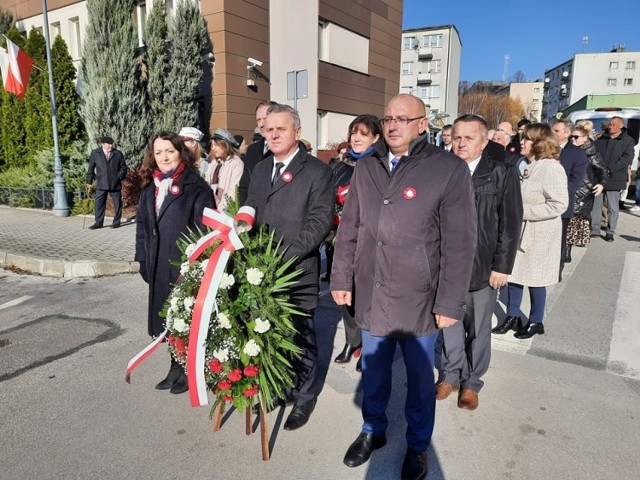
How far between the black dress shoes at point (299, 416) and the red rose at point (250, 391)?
1.84 feet

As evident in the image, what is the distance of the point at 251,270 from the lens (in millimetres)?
2434

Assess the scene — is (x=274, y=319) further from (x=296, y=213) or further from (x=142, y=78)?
(x=142, y=78)

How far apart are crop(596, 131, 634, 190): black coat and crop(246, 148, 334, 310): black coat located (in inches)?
306

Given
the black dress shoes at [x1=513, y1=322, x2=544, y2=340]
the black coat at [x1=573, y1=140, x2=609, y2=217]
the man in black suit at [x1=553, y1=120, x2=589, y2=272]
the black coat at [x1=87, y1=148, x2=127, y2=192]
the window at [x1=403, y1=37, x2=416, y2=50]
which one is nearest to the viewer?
the black dress shoes at [x1=513, y1=322, x2=544, y2=340]

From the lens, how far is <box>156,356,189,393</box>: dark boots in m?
3.44

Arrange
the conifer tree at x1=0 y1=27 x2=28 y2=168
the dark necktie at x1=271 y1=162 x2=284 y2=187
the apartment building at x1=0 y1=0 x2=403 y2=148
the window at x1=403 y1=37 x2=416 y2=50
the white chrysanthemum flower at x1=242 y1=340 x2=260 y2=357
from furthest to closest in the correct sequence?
the window at x1=403 y1=37 x2=416 y2=50
the conifer tree at x1=0 y1=27 x2=28 y2=168
the apartment building at x1=0 y1=0 x2=403 y2=148
the dark necktie at x1=271 y1=162 x2=284 y2=187
the white chrysanthemum flower at x1=242 y1=340 x2=260 y2=357

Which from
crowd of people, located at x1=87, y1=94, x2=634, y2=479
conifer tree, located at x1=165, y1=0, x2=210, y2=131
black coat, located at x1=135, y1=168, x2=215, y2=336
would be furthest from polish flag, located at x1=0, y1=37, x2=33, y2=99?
black coat, located at x1=135, y1=168, x2=215, y2=336

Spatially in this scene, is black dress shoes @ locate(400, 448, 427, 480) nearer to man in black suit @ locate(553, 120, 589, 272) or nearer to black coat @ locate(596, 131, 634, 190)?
man in black suit @ locate(553, 120, 589, 272)

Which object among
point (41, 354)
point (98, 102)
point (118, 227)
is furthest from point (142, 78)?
point (41, 354)

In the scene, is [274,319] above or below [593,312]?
above

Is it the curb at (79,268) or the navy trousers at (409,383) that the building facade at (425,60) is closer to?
the curb at (79,268)

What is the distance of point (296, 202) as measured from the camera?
293 centimetres

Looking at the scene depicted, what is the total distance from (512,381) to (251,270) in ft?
7.81

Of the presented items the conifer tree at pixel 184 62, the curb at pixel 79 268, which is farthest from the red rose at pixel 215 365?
the conifer tree at pixel 184 62
